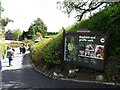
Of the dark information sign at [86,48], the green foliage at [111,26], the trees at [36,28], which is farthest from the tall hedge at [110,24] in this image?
the trees at [36,28]

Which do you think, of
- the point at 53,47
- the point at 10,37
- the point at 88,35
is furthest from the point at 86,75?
the point at 10,37

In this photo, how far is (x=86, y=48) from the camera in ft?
52.3

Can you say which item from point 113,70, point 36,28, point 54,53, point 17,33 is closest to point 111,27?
point 113,70

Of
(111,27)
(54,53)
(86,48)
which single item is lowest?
(54,53)

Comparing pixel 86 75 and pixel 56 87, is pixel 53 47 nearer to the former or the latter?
pixel 86 75

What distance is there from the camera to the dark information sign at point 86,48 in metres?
14.6

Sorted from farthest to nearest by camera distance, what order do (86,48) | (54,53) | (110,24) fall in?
(54,53) → (86,48) → (110,24)

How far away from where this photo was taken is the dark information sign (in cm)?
1457

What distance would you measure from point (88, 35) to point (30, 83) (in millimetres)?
4270

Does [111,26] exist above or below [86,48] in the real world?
above

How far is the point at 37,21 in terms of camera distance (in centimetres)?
9250

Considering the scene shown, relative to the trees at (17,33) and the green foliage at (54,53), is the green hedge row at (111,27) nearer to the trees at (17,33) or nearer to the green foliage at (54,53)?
the green foliage at (54,53)

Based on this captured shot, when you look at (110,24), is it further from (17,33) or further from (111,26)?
(17,33)

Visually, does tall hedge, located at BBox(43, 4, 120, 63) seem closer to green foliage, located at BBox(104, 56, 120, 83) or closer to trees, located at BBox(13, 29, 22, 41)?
green foliage, located at BBox(104, 56, 120, 83)
